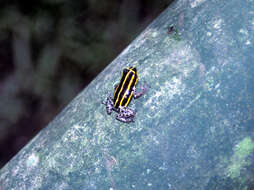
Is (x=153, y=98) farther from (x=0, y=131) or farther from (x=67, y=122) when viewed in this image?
(x=0, y=131)

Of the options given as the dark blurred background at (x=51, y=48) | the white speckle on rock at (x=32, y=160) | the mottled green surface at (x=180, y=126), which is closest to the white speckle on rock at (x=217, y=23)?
the mottled green surface at (x=180, y=126)

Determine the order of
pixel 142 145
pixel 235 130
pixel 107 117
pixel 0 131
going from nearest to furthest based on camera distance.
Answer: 1. pixel 235 130
2. pixel 142 145
3. pixel 107 117
4. pixel 0 131

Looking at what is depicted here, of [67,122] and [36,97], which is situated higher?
[36,97]

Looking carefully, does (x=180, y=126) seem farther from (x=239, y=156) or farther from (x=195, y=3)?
(x=195, y=3)

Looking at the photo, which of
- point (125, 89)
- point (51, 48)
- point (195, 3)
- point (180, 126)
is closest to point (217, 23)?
point (195, 3)

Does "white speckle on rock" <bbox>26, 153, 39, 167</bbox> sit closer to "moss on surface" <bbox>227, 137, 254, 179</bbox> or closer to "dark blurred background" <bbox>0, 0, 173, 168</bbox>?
"moss on surface" <bbox>227, 137, 254, 179</bbox>

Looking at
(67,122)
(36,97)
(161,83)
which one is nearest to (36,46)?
(36,97)

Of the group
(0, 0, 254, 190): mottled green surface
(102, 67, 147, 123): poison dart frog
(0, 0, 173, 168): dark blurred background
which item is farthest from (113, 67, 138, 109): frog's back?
(0, 0, 173, 168): dark blurred background
